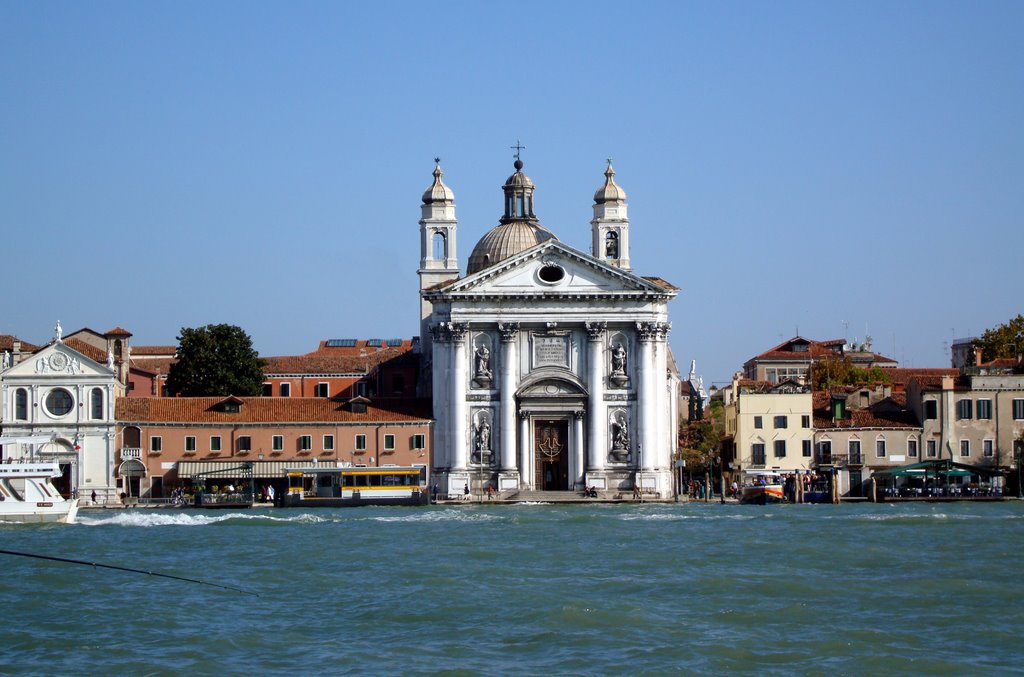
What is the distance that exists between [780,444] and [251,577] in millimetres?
35164

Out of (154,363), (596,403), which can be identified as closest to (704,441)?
(596,403)

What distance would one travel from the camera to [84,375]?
199 ft

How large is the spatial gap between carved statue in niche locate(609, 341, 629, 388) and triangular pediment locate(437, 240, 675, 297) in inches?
71.1

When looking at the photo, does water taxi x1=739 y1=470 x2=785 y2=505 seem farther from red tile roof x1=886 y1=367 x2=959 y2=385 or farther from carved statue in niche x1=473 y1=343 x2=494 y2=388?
red tile roof x1=886 y1=367 x2=959 y2=385

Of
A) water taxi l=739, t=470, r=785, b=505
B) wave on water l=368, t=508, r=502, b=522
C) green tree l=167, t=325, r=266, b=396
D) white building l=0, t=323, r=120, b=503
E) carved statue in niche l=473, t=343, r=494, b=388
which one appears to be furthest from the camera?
green tree l=167, t=325, r=266, b=396

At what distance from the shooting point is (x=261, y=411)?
6294 cm

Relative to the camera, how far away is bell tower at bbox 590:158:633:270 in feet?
224

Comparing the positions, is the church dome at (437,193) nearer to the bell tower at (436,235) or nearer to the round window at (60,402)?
the bell tower at (436,235)

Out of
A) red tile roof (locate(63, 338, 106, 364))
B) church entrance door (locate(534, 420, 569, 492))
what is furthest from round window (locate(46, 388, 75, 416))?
church entrance door (locate(534, 420, 569, 492))

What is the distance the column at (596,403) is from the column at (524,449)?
1922 millimetres

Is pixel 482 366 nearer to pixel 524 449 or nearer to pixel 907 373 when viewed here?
pixel 524 449

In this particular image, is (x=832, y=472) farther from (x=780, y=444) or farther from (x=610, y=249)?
(x=610, y=249)

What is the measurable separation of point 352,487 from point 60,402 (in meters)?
10.2

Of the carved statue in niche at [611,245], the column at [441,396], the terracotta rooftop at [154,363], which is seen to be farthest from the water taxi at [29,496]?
the terracotta rooftop at [154,363]
